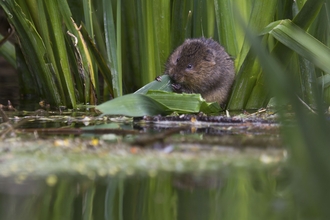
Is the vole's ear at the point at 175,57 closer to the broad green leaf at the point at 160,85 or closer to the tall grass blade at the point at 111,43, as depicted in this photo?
the broad green leaf at the point at 160,85

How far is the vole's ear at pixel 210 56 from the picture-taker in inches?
183

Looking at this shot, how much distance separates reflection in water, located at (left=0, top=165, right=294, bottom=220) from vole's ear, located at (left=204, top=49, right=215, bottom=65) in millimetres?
2617

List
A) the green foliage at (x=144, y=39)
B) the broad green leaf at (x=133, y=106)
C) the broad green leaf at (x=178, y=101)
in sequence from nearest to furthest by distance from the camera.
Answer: the broad green leaf at (x=133, y=106) < the broad green leaf at (x=178, y=101) < the green foliage at (x=144, y=39)

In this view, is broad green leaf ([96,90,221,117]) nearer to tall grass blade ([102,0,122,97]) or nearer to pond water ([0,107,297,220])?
pond water ([0,107,297,220])

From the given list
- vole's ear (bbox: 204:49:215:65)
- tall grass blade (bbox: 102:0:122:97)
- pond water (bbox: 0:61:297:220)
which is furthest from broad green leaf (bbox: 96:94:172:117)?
vole's ear (bbox: 204:49:215:65)

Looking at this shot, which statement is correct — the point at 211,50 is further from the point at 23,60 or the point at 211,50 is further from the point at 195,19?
the point at 23,60

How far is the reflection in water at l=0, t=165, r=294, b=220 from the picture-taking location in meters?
1.77

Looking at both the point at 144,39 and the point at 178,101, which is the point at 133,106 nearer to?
the point at 178,101

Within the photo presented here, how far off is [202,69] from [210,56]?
0.16 meters

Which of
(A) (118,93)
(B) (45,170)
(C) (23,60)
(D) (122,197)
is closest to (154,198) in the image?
(D) (122,197)

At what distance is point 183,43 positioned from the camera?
4582 mm

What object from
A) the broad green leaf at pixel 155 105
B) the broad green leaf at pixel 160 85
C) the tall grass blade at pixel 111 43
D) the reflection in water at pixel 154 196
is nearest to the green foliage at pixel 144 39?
the tall grass blade at pixel 111 43

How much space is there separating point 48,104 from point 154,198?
8.15 feet

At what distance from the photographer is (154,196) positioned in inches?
75.0
